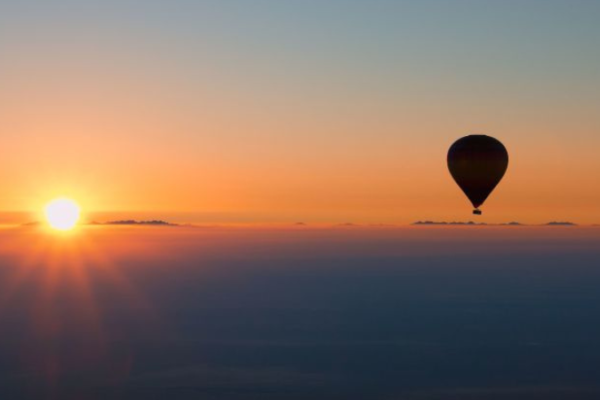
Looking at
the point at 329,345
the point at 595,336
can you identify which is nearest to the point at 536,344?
the point at 595,336

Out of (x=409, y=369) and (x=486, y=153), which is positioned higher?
(x=486, y=153)

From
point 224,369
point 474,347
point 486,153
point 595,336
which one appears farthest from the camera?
point 595,336

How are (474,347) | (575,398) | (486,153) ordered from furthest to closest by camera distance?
1. (474,347)
2. (575,398)
3. (486,153)

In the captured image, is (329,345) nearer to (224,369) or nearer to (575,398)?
(224,369)

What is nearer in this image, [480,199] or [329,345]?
[480,199]

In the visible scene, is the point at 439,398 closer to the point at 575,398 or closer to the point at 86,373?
the point at 575,398

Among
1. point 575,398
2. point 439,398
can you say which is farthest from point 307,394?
point 575,398
